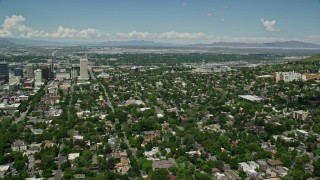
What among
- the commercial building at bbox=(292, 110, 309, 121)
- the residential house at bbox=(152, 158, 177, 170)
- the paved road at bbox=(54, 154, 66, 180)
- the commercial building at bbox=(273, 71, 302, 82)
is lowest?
the paved road at bbox=(54, 154, 66, 180)

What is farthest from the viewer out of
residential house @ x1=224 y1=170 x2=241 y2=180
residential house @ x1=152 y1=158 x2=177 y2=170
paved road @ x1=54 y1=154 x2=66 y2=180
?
residential house @ x1=152 y1=158 x2=177 y2=170

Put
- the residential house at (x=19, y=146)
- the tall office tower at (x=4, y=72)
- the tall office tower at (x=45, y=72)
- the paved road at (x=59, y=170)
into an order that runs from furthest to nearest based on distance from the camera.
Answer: the tall office tower at (x=45, y=72) < the tall office tower at (x=4, y=72) < the residential house at (x=19, y=146) < the paved road at (x=59, y=170)

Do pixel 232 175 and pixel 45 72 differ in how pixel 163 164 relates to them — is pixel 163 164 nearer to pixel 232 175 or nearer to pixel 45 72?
pixel 232 175

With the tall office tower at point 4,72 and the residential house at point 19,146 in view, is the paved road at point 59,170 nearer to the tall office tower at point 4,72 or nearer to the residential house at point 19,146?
the residential house at point 19,146

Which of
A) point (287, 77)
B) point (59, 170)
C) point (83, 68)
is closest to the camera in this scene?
point (59, 170)

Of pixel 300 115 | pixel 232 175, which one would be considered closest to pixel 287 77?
pixel 300 115

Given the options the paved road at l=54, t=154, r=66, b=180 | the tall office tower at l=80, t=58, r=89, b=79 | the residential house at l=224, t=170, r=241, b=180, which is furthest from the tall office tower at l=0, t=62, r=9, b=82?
the residential house at l=224, t=170, r=241, b=180

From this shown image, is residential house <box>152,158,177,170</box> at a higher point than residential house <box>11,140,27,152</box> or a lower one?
higher

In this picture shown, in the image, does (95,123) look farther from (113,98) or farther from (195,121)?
(113,98)

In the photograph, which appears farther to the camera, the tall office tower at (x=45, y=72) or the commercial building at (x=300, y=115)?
the tall office tower at (x=45, y=72)

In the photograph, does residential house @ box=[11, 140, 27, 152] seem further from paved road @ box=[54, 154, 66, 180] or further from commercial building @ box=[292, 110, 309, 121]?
commercial building @ box=[292, 110, 309, 121]

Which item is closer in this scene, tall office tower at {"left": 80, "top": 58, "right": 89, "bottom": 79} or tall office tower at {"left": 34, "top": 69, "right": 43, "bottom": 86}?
tall office tower at {"left": 34, "top": 69, "right": 43, "bottom": 86}

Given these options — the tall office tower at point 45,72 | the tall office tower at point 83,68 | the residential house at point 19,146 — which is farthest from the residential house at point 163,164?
the tall office tower at point 45,72

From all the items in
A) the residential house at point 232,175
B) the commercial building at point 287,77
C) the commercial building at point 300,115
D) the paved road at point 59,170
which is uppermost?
the commercial building at point 287,77
